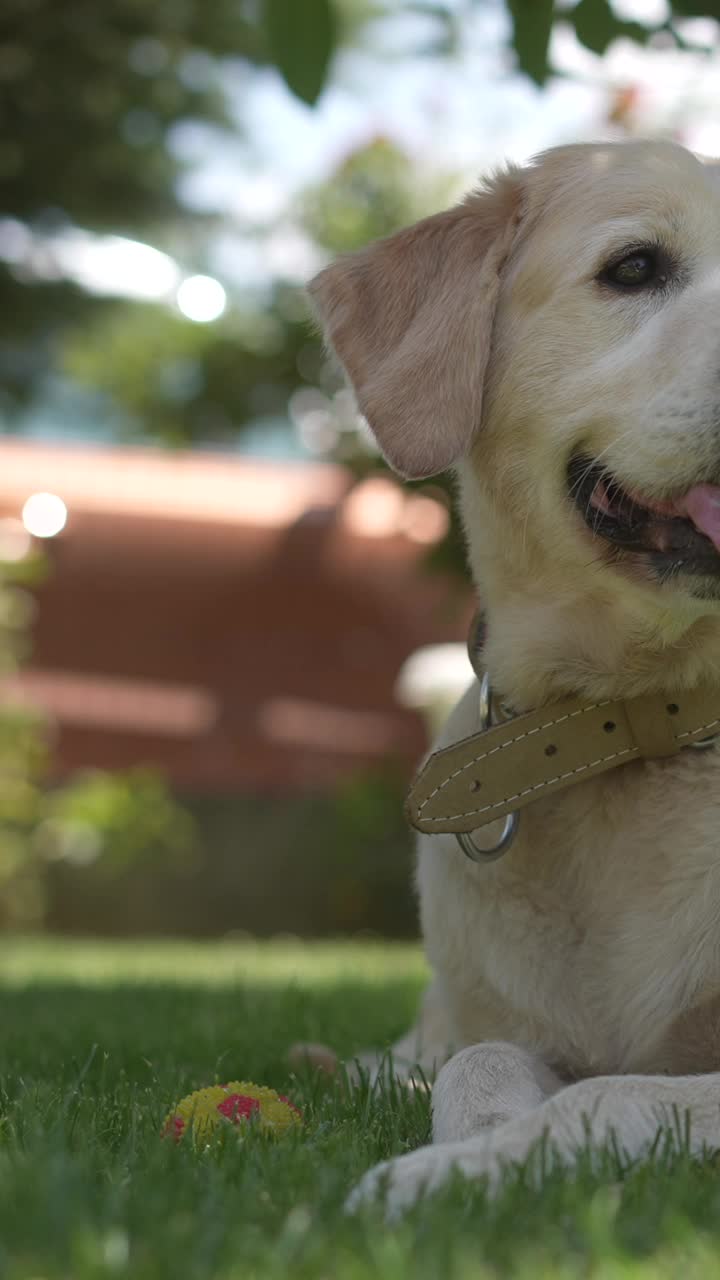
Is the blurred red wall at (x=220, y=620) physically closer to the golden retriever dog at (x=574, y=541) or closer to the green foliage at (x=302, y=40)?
the golden retriever dog at (x=574, y=541)

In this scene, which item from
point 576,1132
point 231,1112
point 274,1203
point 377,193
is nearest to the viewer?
point 274,1203

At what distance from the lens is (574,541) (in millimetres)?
2445

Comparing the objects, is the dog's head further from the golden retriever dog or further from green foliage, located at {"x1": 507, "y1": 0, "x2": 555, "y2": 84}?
green foliage, located at {"x1": 507, "y1": 0, "x2": 555, "y2": 84}

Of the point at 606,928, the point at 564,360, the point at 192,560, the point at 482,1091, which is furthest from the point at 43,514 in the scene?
the point at 482,1091

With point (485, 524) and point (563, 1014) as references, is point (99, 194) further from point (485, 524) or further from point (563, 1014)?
point (563, 1014)

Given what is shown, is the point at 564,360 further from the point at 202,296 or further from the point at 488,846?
the point at 202,296

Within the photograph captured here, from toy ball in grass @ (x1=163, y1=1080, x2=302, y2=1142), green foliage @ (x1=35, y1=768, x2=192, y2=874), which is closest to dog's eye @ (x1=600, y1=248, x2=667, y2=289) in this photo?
toy ball in grass @ (x1=163, y1=1080, x2=302, y2=1142)

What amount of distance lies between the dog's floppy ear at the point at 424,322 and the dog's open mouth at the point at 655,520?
228 mm

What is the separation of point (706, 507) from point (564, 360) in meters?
0.37

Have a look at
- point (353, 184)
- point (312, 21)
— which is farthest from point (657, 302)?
point (353, 184)

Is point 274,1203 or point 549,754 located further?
point 549,754

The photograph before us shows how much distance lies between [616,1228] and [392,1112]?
758 mm

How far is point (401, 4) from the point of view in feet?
12.9

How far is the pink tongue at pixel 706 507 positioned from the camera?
7.49 ft
